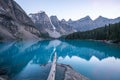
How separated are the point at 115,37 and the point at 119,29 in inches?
252

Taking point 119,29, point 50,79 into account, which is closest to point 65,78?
point 50,79

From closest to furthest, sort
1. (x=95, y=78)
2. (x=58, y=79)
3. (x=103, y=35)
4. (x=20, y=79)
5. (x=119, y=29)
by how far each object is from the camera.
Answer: (x=58, y=79)
(x=20, y=79)
(x=95, y=78)
(x=119, y=29)
(x=103, y=35)

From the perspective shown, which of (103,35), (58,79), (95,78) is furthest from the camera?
(103,35)

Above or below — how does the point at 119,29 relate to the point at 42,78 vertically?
above

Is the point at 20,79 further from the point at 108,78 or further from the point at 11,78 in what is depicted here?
the point at 108,78

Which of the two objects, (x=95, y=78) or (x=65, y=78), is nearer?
(x=65, y=78)

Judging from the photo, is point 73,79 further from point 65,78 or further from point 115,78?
point 115,78

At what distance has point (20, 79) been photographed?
2553 cm

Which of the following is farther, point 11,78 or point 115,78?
point 115,78

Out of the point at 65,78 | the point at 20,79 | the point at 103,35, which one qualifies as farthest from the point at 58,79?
the point at 103,35

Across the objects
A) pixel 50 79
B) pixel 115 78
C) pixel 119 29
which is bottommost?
pixel 115 78

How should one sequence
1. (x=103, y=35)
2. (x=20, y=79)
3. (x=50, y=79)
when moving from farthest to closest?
(x=103, y=35)
(x=20, y=79)
(x=50, y=79)

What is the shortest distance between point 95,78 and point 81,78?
273 centimetres

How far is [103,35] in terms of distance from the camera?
561 feet
